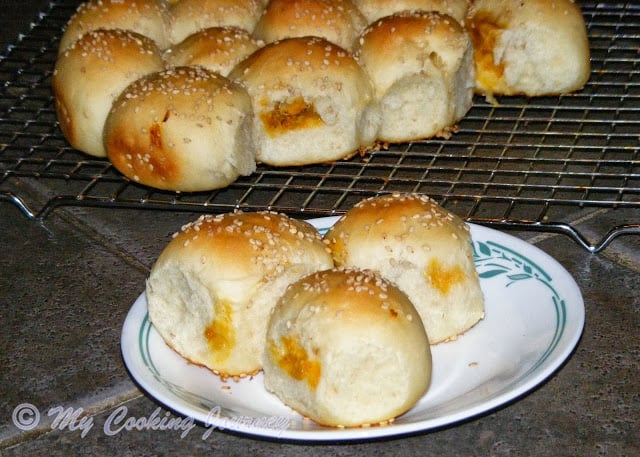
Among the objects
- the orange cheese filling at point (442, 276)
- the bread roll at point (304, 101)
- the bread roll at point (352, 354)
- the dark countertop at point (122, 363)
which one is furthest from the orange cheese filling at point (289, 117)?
the bread roll at point (352, 354)

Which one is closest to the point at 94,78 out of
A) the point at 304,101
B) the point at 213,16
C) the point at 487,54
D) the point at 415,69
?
the point at 213,16

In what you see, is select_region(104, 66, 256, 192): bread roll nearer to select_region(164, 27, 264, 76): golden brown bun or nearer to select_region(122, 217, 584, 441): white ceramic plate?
select_region(164, 27, 264, 76): golden brown bun

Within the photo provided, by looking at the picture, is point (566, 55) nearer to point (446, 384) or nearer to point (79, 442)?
point (446, 384)

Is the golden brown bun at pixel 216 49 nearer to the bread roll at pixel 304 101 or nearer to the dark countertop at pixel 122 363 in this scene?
the bread roll at pixel 304 101

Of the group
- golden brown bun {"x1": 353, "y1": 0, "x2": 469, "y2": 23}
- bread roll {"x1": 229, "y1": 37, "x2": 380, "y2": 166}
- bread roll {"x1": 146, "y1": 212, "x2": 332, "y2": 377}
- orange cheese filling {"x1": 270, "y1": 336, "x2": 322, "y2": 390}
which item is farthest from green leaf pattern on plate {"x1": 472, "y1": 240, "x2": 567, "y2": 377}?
golden brown bun {"x1": 353, "y1": 0, "x2": 469, "y2": 23}

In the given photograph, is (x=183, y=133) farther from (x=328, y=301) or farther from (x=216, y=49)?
(x=328, y=301)

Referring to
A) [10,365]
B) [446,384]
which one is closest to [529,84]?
[446,384]

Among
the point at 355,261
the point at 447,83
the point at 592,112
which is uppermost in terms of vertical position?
the point at 355,261
